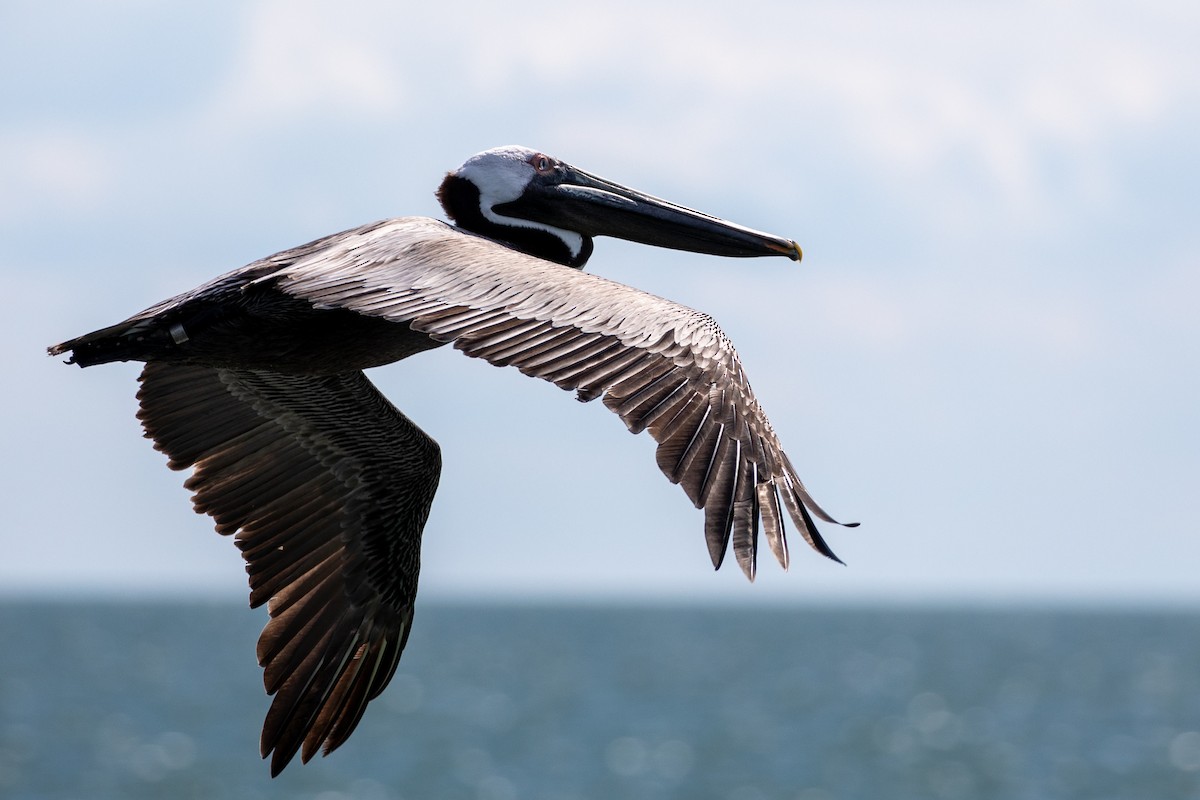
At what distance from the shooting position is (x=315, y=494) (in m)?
10.1

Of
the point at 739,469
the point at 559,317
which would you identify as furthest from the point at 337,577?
the point at 739,469

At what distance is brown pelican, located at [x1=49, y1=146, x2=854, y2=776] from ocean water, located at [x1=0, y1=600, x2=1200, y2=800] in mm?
29507

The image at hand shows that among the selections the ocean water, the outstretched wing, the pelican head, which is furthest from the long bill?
the ocean water

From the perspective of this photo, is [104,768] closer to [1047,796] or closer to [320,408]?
[1047,796]

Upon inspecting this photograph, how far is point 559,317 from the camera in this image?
7.00 meters

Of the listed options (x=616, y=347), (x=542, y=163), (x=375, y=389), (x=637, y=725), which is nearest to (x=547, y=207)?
(x=542, y=163)

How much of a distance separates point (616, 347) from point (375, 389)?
358cm

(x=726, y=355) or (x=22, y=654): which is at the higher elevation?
(x=726, y=355)

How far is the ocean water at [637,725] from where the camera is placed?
40656mm

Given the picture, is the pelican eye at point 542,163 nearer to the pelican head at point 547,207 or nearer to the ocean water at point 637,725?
the pelican head at point 547,207

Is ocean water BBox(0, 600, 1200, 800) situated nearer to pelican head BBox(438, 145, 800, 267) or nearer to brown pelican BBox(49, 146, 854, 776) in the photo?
brown pelican BBox(49, 146, 854, 776)

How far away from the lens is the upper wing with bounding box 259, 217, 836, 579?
6.41 metres

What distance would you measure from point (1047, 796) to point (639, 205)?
100ft

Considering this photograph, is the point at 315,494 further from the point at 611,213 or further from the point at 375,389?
the point at 611,213
